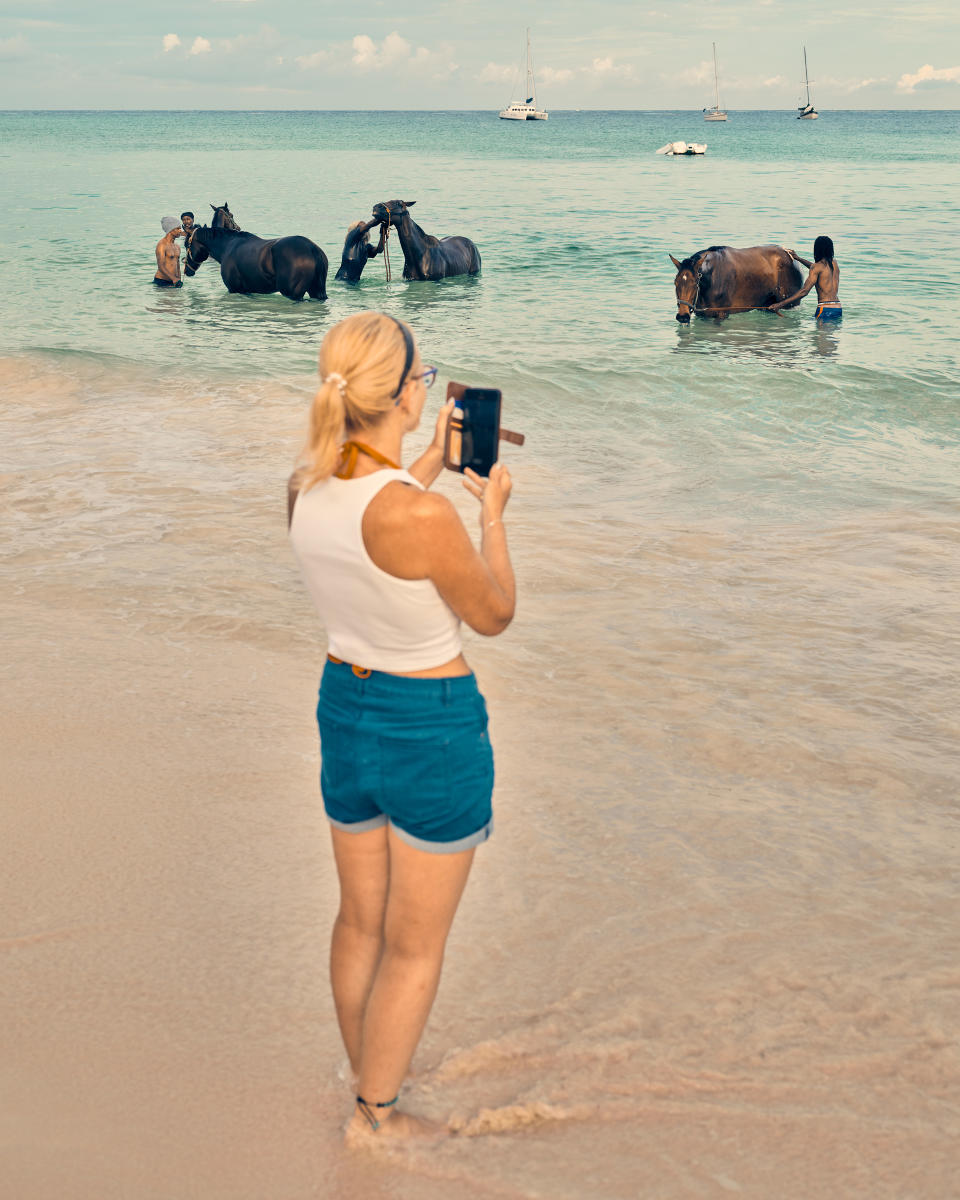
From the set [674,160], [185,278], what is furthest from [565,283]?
[674,160]

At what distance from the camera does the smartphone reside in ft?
8.42

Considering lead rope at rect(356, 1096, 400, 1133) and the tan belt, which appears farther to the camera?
lead rope at rect(356, 1096, 400, 1133)

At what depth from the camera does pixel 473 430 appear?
2.58 m

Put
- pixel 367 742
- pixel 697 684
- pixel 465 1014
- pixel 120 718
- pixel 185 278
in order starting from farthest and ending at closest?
pixel 185 278 < pixel 697 684 < pixel 120 718 < pixel 465 1014 < pixel 367 742

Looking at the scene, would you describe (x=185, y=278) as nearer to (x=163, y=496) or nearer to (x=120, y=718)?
(x=163, y=496)

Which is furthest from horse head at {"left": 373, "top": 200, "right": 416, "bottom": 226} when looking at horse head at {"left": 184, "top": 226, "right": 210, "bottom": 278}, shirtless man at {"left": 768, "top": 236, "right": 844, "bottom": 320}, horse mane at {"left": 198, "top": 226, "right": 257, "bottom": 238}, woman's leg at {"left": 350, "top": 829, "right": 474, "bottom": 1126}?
woman's leg at {"left": 350, "top": 829, "right": 474, "bottom": 1126}

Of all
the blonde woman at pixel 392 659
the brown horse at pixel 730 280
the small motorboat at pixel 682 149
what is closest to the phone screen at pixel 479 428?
Answer: the blonde woman at pixel 392 659

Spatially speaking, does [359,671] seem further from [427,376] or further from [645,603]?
[645,603]

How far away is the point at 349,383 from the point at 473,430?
0.42 meters

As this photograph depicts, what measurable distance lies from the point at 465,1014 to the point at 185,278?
68.4 ft

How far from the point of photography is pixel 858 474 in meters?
8.99

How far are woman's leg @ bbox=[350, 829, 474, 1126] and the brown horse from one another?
14.1 meters

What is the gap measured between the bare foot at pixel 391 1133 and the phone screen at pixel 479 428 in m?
1.47

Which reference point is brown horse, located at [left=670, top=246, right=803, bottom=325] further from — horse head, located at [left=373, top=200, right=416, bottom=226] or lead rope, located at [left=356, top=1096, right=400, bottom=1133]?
lead rope, located at [left=356, top=1096, right=400, bottom=1133]
